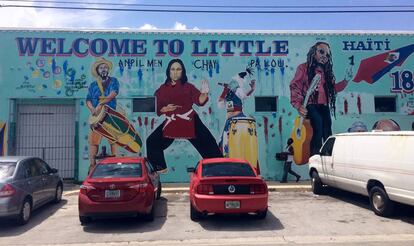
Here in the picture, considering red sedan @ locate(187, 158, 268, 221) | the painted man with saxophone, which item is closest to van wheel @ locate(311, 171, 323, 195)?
red sedan @ locate(187, 158, 268, 221)

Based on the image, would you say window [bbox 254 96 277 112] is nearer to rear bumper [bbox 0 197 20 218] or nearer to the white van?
the white van

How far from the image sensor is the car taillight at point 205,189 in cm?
978

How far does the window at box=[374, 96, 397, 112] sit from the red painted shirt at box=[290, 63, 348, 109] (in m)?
1.70

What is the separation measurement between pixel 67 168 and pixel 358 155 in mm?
11548

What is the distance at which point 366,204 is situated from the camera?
41.4ft

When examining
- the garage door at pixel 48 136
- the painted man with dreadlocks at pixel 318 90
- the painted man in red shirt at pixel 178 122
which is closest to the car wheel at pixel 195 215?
the painted man in red shirt at pixel 178 122

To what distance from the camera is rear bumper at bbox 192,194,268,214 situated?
9.63 metres

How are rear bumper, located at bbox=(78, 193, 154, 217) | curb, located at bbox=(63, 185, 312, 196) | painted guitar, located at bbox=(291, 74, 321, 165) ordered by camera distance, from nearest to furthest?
rear bumper, located at bbox=(78, 193, 154, 217) < curb, located at bbox=(63, 185, 312, 196) < painted guitar, located at bbox=(291, 74, 321, 165)

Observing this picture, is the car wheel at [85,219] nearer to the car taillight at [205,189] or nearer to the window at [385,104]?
the car taillight at [205,189]

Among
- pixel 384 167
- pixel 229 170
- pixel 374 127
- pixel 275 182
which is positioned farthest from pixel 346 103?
pixel 229 170

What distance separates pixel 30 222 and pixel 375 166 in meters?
8.74

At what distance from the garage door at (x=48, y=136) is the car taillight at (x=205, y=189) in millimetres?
9384

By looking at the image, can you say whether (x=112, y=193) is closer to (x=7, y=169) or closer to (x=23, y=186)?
(x=23, y=186)

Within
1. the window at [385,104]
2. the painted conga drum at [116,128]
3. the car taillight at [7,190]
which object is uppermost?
the window at [385,104]
